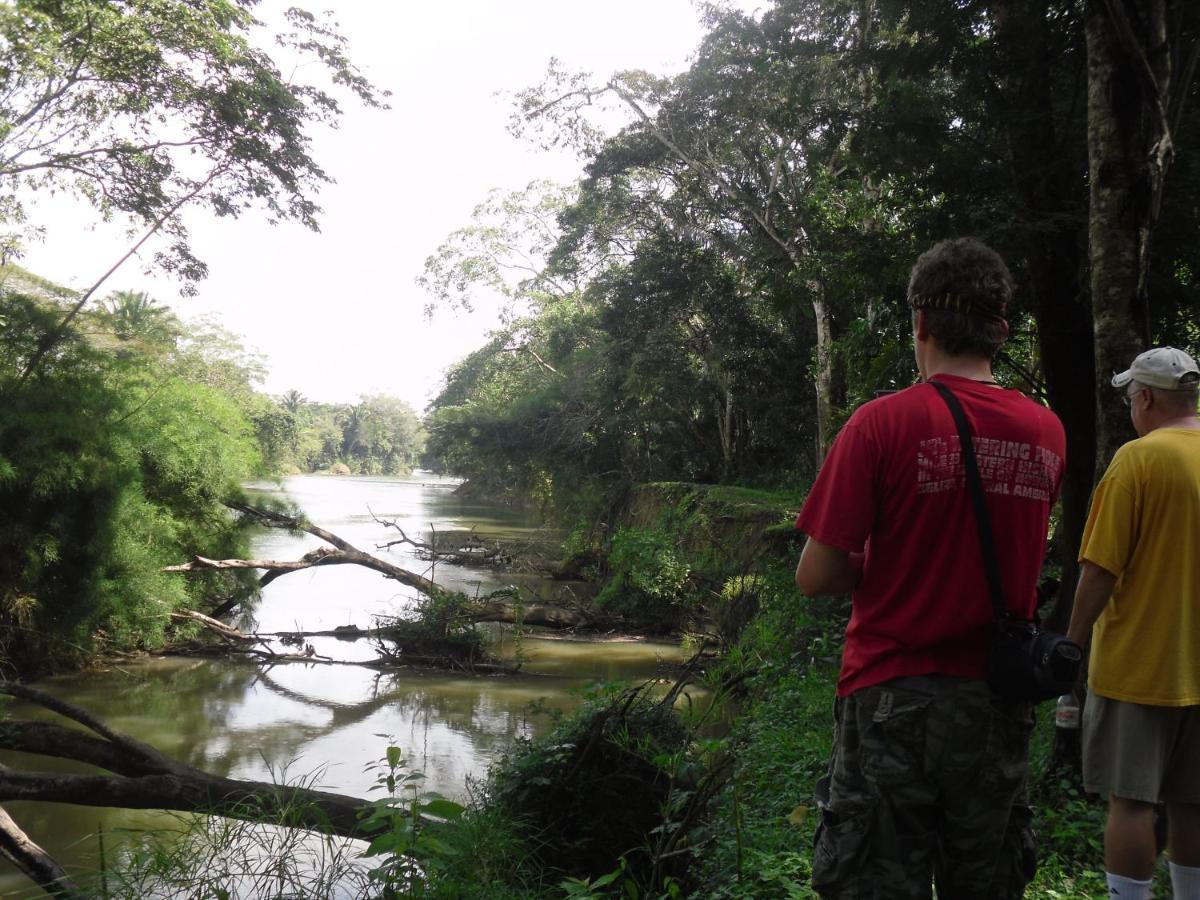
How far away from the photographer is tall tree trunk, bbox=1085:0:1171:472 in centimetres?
395

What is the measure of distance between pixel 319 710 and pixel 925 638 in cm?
1094

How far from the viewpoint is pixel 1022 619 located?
1.87 metres

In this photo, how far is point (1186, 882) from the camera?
2.47 meters

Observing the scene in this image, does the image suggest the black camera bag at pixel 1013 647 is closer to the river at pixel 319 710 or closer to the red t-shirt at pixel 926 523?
the red t-shirt at pixel 926 523

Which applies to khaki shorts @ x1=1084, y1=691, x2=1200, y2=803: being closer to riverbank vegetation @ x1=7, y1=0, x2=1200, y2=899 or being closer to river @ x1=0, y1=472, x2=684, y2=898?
riverbank vegetation @ x1=7, y1=0, x2=1200, y2=899

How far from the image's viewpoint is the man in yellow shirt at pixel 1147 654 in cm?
246

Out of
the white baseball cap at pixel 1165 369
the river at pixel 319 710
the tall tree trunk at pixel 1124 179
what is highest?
the tall tree trunk at pixel 1124 179

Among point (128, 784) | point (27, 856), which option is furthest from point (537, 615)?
point (27, 856)

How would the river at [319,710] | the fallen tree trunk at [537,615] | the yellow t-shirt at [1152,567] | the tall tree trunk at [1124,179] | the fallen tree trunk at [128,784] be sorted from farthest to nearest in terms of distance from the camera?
the fallen tree trunk at [537,615] → the river at [319,710] → the fallen tree trunk at [128,784] → the tall tree trunk at [1124,179] → the yellow t-shirt at [1152,567]

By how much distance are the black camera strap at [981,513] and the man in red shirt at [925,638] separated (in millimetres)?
12

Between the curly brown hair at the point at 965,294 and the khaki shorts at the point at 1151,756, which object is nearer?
the curly brown hair at the point at 965,294

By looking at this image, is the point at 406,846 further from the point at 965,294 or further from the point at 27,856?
the point at 27,856

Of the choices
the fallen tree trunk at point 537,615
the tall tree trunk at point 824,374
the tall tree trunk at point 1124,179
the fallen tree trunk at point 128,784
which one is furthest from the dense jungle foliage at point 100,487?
the tall tree trunk at point 1124,179

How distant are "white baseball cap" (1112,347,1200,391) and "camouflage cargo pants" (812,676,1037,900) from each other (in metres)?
1.28
